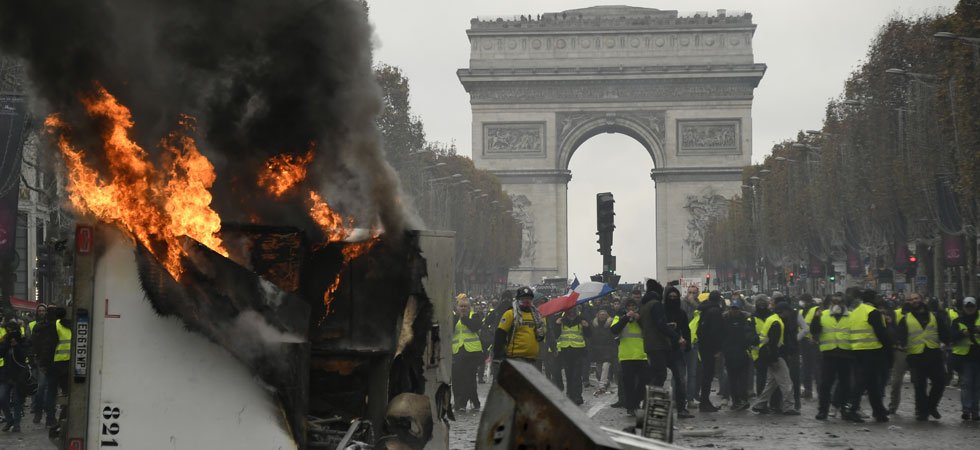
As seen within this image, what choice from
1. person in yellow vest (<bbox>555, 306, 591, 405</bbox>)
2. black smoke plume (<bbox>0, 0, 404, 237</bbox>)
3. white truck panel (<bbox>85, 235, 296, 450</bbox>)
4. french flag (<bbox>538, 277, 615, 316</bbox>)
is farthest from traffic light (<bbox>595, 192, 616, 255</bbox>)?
white truck panel (<bbox>85, 235, 296, 450</bbox>)

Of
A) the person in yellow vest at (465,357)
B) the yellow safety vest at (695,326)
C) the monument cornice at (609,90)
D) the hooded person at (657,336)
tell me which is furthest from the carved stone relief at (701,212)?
the hooded person at (657,336)

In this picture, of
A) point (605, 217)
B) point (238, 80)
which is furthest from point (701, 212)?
point (238, 80)

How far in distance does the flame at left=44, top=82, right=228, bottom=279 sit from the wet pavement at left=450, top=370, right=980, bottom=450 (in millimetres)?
6738

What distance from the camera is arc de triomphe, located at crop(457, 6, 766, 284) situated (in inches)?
3875

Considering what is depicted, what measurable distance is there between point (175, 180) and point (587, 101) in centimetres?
9316

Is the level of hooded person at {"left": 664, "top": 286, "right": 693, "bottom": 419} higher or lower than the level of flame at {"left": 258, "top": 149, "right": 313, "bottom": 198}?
lower

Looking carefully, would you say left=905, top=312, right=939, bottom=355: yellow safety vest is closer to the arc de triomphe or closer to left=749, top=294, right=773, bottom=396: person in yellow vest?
left=749, top=294, right=773, bottom=396: person in yellow vest

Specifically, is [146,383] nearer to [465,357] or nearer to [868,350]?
[868,350]

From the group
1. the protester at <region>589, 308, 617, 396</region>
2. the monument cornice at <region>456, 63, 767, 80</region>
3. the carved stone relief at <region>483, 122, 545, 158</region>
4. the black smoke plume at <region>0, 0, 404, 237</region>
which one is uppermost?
the monument cornice at <region>456, 63, 767, 80</region>

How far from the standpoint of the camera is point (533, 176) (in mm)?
99938

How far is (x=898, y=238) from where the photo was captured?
1938 inches

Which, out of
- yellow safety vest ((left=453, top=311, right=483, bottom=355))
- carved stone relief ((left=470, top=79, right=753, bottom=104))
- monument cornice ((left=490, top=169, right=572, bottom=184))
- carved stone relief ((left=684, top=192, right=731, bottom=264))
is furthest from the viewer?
monument cornice ((left=490, top=169, right=572, bottom=184))

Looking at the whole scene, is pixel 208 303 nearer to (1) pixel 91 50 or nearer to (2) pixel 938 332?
(1) pixel 91 50

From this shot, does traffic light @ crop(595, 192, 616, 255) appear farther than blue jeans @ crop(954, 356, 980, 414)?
Yes
